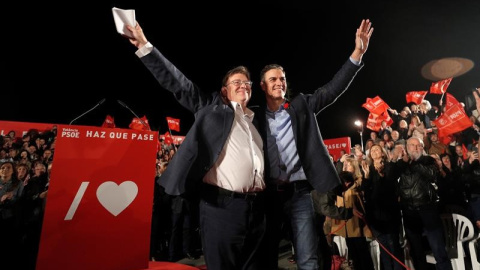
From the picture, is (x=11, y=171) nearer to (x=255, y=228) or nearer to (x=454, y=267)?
(x=255, y=228)

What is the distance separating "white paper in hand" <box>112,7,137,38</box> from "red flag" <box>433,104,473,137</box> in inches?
283

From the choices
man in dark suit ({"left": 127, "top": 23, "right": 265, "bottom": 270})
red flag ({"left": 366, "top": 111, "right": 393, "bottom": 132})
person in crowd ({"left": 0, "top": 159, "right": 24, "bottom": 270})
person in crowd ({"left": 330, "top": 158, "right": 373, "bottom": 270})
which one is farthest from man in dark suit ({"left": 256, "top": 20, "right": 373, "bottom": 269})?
red flag ({"left": 366, "top": 111, "right": 393, "bottom": 132})

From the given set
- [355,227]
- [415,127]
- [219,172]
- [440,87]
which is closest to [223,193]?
[219,172]

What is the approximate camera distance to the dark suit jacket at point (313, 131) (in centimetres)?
232

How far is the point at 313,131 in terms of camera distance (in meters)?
2.44

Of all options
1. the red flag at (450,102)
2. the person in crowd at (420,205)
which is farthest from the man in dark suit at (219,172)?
→ the red flag at (450,102)

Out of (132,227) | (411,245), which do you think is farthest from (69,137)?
(411,245)

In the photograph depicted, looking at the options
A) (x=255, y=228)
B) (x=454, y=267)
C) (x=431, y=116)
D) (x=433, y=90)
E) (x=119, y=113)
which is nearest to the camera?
(x=255, y=228)

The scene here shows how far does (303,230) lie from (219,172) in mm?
796

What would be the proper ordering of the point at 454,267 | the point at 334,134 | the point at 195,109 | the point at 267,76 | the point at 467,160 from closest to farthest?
the point at 195,109, the point at 267,76, the point at 454,267, the point at 467,160, the point at 334,134

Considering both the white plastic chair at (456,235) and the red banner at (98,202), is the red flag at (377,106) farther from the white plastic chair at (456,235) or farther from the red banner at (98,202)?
the red banner at (98,202)

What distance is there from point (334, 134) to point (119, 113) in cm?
2942

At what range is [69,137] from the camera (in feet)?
11.7

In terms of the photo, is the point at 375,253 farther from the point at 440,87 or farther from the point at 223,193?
the point at 440,87
